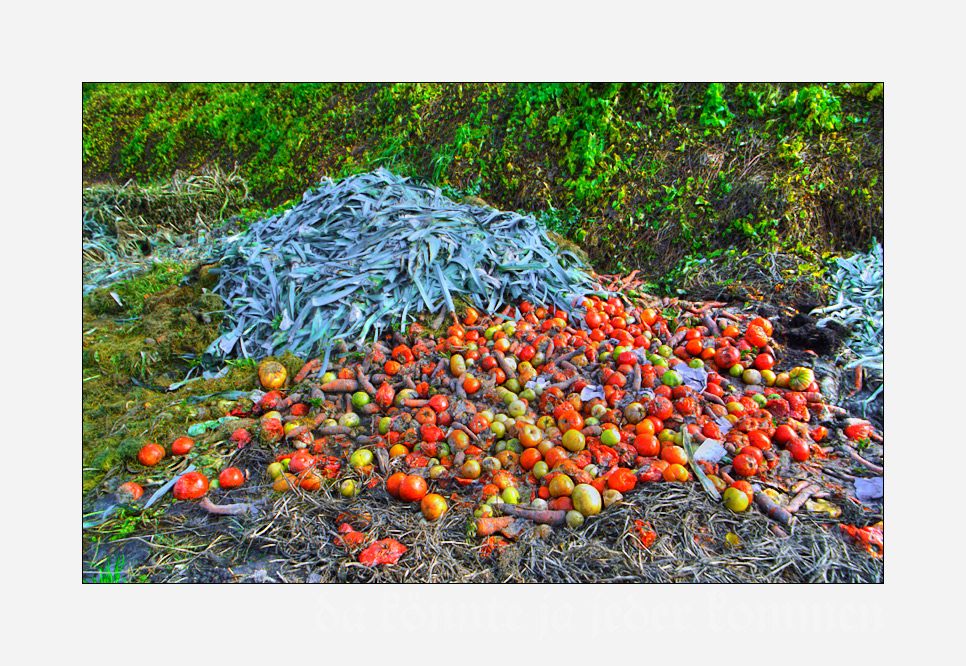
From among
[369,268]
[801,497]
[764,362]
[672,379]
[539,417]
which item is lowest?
[801,497]

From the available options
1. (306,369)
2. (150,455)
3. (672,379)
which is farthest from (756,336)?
(150,455)

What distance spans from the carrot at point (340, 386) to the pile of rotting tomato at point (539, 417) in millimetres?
16

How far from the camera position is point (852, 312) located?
15.3 ft

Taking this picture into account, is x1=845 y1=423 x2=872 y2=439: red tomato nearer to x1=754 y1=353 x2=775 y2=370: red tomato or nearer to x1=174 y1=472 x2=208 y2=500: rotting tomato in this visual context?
x1=754 y1=353 x2=775 y2=370: red tomato

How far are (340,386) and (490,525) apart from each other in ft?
5.66

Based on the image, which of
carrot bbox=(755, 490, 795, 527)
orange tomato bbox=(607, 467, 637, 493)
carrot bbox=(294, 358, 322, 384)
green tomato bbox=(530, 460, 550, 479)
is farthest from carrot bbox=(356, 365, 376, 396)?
carrot bbox=(755, 490, 795, 527)

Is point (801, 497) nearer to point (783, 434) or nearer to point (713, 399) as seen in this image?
point (783, 434)

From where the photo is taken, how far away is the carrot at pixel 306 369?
4.03m

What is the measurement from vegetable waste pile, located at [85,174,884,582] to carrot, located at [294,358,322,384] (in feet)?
0.05

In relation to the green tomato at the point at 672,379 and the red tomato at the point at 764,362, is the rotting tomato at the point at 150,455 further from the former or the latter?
the red tomato at the point at 764,362

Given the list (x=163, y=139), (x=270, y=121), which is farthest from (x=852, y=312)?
(x=163, y=139)

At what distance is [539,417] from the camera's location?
346 cm
